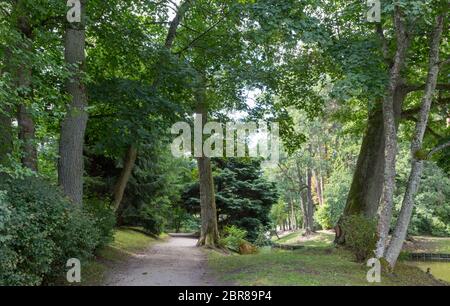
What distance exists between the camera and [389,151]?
9.94m

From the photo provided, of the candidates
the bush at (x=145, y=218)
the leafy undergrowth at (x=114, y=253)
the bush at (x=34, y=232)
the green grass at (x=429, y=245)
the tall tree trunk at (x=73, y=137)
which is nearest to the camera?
the bush at (x=34, y=232)

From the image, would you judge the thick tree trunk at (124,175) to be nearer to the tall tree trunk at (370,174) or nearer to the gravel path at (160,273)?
the gravel path at (160,273)

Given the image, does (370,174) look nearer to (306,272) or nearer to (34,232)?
(306,272)

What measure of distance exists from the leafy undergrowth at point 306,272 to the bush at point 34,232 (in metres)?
3.34

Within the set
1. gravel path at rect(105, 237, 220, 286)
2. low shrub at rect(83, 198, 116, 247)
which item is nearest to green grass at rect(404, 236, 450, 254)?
gravel path at rect(105, 237, 220, 286)

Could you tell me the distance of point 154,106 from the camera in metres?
12.4

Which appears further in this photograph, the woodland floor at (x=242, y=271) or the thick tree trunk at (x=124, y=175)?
the thick tree trunk at (x=124, y=175)

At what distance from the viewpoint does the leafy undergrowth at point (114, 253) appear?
9.44 meters

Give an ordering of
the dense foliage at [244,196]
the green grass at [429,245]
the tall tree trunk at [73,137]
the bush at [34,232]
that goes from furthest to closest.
A: 1. the green grass at [429,245]
2. the dense foliage at [244,196]
3. the tall tree trunk at [73,137]
4. the bush at [34,232]

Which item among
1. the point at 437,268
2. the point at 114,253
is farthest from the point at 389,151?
the point at 437,268

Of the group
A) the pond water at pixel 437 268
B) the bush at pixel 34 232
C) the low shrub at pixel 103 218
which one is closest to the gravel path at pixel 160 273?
the low shrub at pixel 103 218

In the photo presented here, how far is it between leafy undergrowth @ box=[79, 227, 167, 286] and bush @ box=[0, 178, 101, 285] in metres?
1.13

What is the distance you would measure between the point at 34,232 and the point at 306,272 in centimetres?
558
